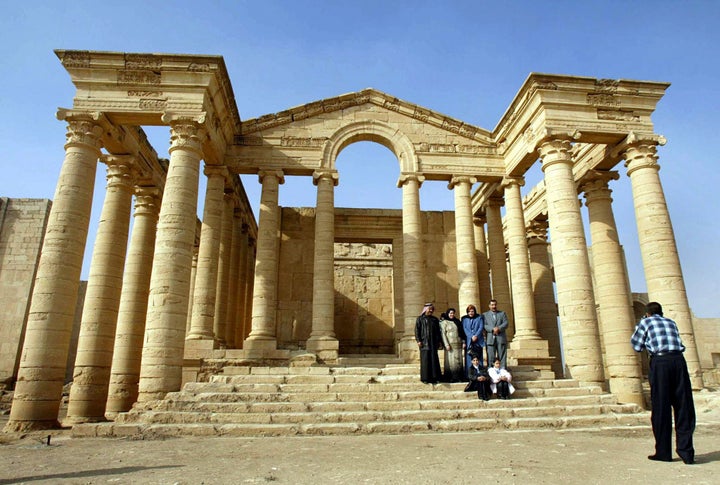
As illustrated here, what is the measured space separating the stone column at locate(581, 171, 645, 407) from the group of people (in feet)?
15.9

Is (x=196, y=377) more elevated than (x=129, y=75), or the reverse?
(x=129, y=75)

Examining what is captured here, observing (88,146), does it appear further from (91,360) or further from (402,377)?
(402,377)

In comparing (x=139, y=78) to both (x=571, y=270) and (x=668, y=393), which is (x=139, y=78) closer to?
(x=571, y=270)

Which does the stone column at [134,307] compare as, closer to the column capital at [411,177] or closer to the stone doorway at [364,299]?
the stone doorway at [364,299]

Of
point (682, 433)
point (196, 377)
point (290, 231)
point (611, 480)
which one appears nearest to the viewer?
point (611, 480)

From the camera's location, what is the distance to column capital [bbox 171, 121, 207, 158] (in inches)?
524

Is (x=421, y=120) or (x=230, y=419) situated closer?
(x=230, y=419)

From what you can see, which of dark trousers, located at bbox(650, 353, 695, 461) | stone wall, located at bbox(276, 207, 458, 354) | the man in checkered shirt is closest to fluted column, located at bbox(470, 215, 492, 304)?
stone wall, located at bbox(276, 207, 458, 354)

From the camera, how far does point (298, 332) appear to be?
18688 millimetres

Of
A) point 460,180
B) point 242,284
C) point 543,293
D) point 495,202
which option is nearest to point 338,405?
point 460,180

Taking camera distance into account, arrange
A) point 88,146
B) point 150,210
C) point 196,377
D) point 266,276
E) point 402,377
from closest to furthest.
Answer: point 402,377 < point 88,146 < point 196,377 < point 266,276 < point 150,210

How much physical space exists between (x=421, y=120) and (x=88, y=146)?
11.3 meters

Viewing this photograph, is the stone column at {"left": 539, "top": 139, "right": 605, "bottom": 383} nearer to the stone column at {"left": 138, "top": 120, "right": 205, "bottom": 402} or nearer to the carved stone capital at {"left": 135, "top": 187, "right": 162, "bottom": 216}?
the stone column at {"left": 138, "top": 120, "right": 205, "bottom": 402}

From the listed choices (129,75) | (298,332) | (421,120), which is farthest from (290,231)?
(129,75)
